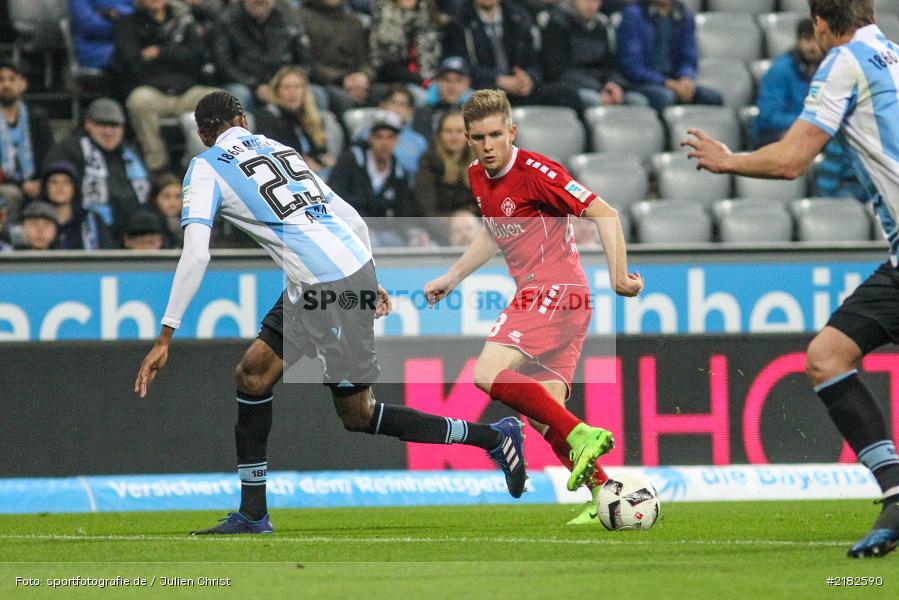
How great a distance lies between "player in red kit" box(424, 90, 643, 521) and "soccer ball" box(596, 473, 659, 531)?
5.6 inches

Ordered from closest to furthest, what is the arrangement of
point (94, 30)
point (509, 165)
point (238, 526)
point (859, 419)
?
point (859, 419), point (238, 526), point (509, 165), point (94, 30)

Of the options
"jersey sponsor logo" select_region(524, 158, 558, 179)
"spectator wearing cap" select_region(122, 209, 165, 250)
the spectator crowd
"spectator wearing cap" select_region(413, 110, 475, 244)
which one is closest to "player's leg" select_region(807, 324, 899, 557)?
"jersey sponsor logo" select_region(524, 158, 558, 179)

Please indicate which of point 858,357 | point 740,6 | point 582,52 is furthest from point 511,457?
point 740,6

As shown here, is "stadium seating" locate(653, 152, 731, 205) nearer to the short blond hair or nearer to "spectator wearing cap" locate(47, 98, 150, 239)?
"spectator wearing cap" locate(47, 98, 150, 239)

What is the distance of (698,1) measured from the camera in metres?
15.2

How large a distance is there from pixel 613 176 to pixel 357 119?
226cm

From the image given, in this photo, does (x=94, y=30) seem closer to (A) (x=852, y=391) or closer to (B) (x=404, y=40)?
(B) (x=404, y=40)

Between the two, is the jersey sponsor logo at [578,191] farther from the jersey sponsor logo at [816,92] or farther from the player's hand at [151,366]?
the player's hand at [151,366]

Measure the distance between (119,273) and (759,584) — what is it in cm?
588

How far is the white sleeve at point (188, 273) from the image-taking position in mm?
7055

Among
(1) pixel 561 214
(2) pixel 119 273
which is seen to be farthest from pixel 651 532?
(2) pixel 119 273

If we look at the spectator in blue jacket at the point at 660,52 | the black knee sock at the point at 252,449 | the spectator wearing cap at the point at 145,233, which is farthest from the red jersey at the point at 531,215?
the spectator in blue jacket at the point at 660,52

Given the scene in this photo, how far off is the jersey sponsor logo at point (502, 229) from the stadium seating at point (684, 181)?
5292 mm

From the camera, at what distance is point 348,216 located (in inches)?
307
